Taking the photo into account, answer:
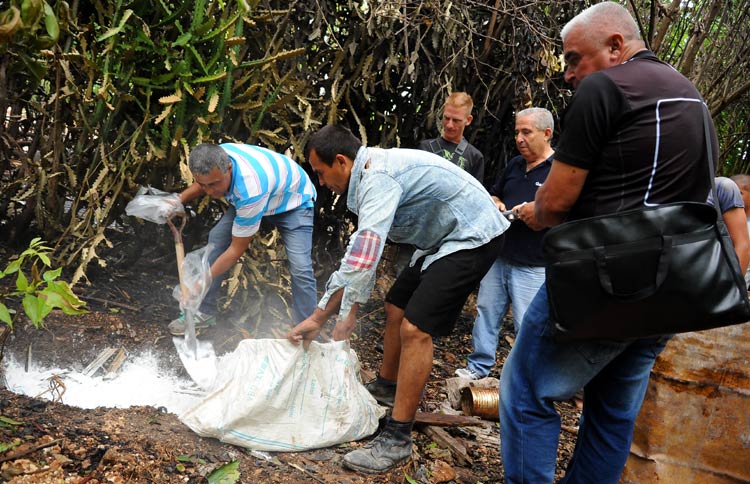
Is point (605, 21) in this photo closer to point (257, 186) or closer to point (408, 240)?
point (408, 240)

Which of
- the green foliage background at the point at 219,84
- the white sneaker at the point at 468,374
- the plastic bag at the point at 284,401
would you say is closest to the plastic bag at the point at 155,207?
the green foliage background at the point at 219,84

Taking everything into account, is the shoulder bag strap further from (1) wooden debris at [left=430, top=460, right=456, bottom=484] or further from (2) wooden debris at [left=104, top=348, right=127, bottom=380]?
(2) wooden debris at [left=104, top=348, right=127, bottom=380]

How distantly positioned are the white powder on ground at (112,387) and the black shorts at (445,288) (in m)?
1.31

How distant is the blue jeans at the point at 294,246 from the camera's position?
394 centimetres

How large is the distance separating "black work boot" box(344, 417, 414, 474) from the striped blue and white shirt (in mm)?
1451

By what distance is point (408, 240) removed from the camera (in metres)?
2.87

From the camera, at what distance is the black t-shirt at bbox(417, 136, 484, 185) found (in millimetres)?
4250

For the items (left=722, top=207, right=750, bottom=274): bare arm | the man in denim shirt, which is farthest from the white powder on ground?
(left=722, top=207, right=750, bottom=274): bare arm

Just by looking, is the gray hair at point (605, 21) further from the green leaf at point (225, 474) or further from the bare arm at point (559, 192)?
the green leaf at point (225, 474)

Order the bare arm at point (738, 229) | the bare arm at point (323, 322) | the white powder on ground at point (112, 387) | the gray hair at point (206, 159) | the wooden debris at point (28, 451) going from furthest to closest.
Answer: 1. the gray hair at point (206, 159)
2. the white powder on ground at point (112, 387)
3. the bare arm at point (738, 229)
4. the bare arm at point (323, 322)
5. the wooden debris at point (28, 451)

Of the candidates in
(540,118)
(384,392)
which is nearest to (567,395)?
(384,392)

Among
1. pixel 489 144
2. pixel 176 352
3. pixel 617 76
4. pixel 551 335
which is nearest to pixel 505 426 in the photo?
pixel 551 335

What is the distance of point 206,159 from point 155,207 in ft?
2.63

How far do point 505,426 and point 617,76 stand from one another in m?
1.26
